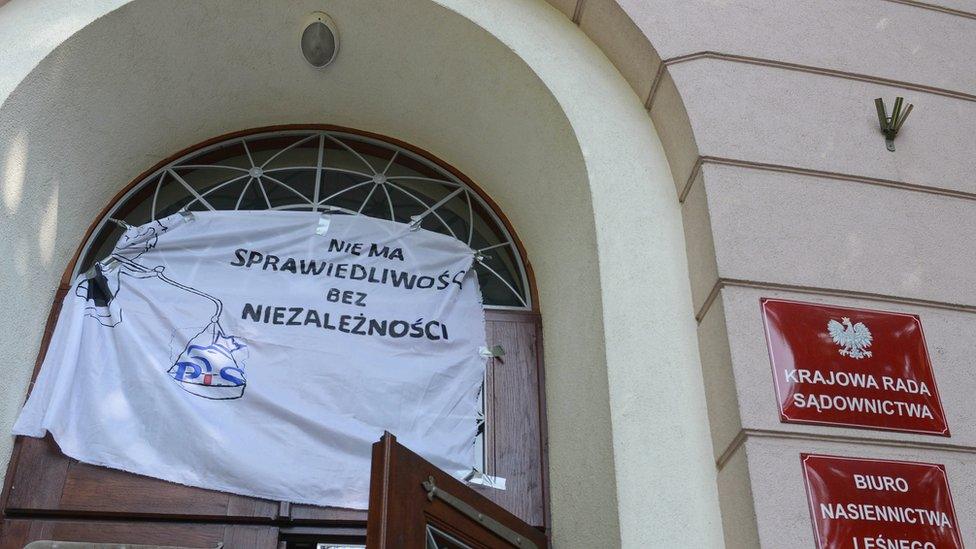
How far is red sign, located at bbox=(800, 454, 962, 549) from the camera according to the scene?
3320mm

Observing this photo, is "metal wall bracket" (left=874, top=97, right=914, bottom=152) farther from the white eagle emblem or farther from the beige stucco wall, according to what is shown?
the white eagle emblem

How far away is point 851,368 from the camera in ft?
12.1

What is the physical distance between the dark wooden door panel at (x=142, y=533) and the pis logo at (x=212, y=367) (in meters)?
0.61

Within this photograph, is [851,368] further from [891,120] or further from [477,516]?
[477,516]

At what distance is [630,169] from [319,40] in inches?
72.3

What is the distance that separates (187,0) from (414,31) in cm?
115

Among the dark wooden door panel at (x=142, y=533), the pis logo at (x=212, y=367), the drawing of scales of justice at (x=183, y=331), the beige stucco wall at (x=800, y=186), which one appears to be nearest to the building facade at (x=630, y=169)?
the beige stucco wall at (x=800, y=186)

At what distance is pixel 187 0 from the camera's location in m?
4.72

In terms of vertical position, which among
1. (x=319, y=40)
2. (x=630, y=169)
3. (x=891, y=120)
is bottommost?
(x=630, y=169)

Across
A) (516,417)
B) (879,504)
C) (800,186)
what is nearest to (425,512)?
(516,417)

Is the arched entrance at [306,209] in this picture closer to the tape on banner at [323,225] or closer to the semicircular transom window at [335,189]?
the semicircular transom window at [335,189]

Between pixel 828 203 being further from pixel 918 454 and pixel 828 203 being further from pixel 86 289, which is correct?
pixel 86 289

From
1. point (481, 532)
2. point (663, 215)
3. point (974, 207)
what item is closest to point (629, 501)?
point (481, 532)

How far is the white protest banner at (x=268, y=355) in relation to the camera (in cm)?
420
